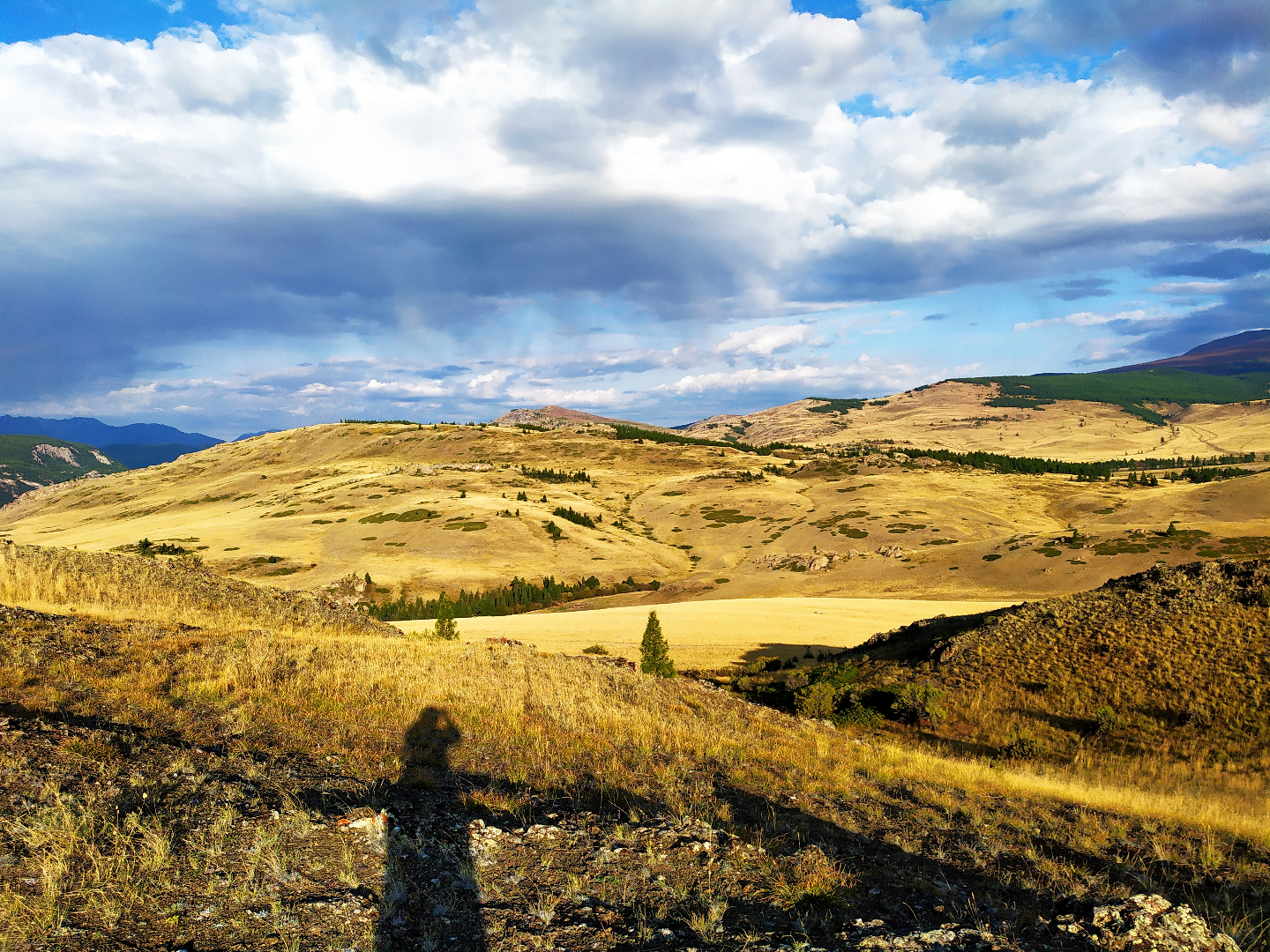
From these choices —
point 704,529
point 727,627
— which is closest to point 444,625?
point 727,627

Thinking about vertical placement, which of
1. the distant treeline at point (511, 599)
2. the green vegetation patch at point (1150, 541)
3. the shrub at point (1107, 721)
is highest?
the shrub at point (1107, 721)

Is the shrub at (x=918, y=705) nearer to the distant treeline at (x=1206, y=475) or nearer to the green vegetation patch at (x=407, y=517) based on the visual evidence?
the green vegetation patch at (x=407, y=517)

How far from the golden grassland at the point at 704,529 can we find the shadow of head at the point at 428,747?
62362 millimetres

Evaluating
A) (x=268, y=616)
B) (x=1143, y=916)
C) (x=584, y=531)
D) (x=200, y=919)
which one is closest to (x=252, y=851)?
(x=200, y=919)

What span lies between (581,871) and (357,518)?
387 ft

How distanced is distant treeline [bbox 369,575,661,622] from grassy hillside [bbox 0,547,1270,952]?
55265mm

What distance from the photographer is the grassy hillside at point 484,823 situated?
6051 millimetres

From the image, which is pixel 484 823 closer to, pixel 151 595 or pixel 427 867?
pixel 427 867

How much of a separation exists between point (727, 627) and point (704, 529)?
6979cm

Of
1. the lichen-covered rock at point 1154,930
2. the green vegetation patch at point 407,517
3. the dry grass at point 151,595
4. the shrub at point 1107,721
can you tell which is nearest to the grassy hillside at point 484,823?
the lichen-covered rock at point 1154,930

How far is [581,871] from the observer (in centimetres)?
723

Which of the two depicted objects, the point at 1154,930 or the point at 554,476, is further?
the point at 554,476

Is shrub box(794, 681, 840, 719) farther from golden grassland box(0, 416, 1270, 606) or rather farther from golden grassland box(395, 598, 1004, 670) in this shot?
golden grassland box(0, 416, 1270, 606)

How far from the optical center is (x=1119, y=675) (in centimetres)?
2111
